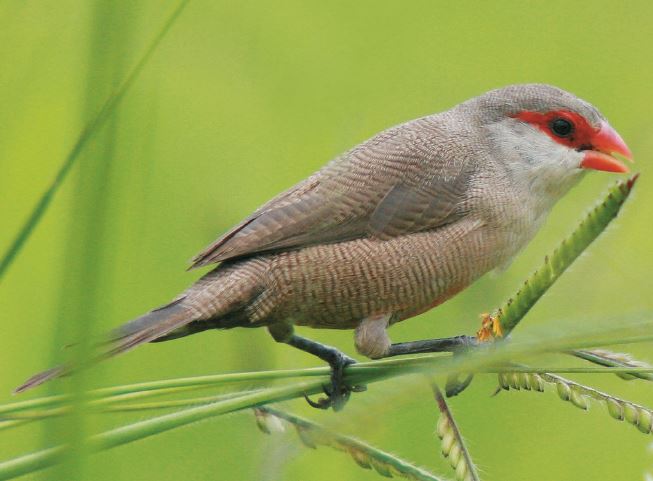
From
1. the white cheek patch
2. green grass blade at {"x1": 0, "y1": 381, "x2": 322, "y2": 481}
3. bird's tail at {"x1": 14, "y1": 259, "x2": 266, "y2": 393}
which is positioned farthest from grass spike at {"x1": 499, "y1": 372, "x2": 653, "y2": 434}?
the white cheek patch

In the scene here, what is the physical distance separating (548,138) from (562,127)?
2.0 inches

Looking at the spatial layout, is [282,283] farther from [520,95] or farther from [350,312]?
[520,95]

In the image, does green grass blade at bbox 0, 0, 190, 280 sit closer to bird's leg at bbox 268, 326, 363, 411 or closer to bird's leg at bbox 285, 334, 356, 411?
bird's leg at bbox 285, 334, 356, 411

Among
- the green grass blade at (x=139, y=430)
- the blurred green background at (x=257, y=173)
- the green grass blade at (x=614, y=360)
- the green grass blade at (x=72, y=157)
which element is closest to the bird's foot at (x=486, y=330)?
the blurred green background at (x=257, y=173)

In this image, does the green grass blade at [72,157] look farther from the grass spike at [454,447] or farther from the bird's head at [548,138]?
the bird's head at [548,138]

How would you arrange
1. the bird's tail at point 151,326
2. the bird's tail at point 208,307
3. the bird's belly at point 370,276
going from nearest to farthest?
the bird's tail at point 151,326, the bird's tail at point 208,307, the bird's belly at point 370,276

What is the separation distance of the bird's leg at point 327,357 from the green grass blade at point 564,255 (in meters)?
1.03

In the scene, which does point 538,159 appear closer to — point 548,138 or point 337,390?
point 548,138

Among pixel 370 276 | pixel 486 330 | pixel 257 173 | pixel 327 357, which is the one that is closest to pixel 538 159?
pixel 370 276

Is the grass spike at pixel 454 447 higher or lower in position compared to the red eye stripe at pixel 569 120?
higher

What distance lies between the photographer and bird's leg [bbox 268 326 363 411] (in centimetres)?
251

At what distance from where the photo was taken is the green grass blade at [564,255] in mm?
1231

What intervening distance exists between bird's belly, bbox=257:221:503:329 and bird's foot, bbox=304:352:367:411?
0.39 ft

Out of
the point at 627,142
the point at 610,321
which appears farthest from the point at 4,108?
the point at 627,142
